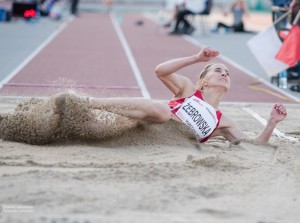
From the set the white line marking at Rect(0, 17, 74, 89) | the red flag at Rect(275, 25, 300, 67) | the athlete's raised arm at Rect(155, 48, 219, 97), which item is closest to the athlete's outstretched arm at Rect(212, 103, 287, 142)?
the athlete's raised arm at Rect(155, 48, 219, 97)

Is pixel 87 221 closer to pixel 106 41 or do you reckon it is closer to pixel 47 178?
pixel 47 178

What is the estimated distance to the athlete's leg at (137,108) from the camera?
557 cm

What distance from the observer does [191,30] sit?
2252 centimetres

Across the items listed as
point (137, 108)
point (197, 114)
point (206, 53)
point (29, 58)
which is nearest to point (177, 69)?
point (206, 53)

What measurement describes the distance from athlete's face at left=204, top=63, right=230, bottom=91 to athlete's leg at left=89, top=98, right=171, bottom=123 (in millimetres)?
581

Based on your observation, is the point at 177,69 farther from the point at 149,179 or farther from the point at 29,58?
the point at 29,58

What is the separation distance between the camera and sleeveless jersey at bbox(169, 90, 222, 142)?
5887mm

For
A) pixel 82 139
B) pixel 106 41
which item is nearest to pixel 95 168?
pixel 82 139

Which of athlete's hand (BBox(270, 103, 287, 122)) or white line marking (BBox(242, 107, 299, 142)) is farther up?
athlete's hand (BBox(270, 103, 287, 122))

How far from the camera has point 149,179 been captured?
4.59 m

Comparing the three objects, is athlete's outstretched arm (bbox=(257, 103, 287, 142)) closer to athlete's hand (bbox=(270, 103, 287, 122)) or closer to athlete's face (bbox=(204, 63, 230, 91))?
athlete's hand (bbox=(270, 103, 287, 122))

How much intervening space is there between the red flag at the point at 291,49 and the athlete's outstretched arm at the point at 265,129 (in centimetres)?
471

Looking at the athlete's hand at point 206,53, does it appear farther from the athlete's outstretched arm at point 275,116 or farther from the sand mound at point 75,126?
the athlete's outstretched arm at point 275,116

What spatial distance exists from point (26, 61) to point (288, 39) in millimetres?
4930
